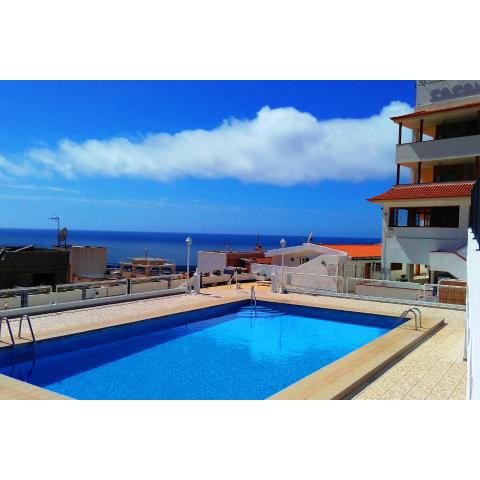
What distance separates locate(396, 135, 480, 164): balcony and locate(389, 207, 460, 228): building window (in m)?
2.66

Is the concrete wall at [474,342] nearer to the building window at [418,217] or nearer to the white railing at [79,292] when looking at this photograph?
the white railing at [79,292]

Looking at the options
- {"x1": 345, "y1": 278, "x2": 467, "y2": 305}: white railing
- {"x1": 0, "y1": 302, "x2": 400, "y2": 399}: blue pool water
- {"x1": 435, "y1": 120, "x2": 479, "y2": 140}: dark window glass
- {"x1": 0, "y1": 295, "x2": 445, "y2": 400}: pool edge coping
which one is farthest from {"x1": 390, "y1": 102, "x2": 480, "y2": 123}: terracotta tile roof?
{"x1": 0, "y1": 295, "x2": 445, "y2": 400}: pool edge coping

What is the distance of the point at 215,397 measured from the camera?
886 cm

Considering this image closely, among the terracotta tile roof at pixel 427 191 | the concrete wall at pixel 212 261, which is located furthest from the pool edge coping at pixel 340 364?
the concrete wall at pixel 212 261

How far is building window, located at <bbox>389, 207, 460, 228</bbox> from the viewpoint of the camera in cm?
2402

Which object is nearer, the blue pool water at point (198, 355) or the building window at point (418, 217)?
the blue pool water at point (198, 355)

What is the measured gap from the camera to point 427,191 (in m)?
23.0

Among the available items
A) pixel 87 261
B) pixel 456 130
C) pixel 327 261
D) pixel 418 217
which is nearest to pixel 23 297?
pixel 327 261

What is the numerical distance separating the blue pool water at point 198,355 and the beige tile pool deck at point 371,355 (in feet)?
1.37

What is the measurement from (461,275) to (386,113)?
10.9m

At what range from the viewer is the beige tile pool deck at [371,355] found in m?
7.85

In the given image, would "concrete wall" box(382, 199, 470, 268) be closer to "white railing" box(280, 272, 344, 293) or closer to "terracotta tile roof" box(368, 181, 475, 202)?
"terracotta tile roof" box(368, 181, 475, 202)
